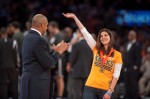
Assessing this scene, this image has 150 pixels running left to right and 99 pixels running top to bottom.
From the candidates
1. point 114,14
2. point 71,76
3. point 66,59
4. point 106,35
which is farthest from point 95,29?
Answer: point 106,35

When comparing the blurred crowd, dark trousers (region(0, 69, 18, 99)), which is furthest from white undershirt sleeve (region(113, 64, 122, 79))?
dark trousers (region(0, 69, 18, 99))

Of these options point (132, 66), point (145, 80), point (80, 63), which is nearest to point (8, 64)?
point (80, 63)

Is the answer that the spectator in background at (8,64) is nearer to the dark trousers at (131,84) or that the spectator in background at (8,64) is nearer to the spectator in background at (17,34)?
the spectator in background at (17,34)

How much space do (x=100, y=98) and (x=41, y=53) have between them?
4.30 feet

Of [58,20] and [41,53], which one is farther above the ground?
[58,20]

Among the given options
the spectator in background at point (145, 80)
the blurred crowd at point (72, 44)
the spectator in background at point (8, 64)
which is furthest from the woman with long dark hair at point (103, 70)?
the spectator in background at point (145, 80)

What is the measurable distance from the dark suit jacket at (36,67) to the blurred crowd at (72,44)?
38 cm

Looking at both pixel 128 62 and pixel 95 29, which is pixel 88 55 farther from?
pixel 95 29

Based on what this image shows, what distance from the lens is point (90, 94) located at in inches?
360

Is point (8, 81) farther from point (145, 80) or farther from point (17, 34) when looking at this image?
point (145, 80)

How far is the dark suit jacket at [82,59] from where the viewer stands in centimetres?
1349

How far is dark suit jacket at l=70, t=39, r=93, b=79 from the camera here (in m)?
13.5

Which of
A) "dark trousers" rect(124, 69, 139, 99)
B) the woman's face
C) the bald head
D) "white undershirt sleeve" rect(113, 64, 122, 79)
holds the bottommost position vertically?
"dark trousers" rect(124, 69, 139, 99)

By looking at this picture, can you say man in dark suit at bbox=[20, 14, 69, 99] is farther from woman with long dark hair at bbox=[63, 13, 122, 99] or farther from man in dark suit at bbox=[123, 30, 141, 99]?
man in dark suit at bbox=[123, 30, 141, 99]
